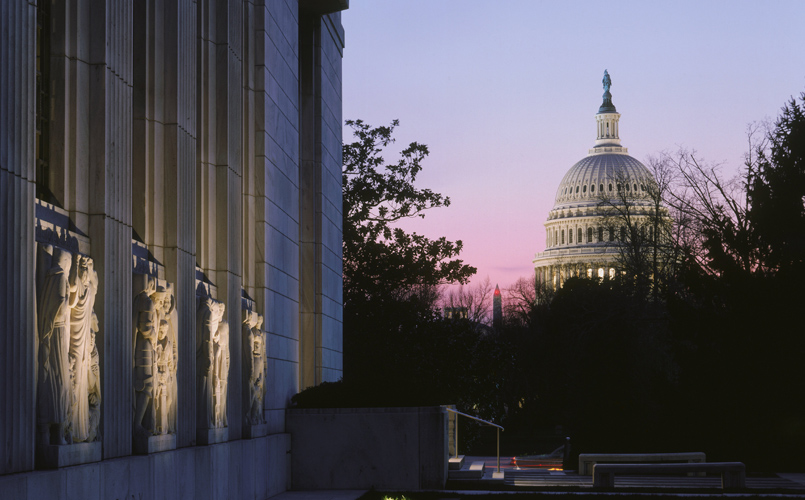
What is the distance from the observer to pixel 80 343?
362 inches

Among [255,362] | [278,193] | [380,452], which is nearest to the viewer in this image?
[255,362]

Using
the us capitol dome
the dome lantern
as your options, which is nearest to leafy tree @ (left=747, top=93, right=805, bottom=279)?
the us capitol dome

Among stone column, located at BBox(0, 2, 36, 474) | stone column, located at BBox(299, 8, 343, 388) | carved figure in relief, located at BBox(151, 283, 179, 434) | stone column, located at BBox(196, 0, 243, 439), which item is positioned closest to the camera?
stone column, located at BBox(0, 2, 36, 474)

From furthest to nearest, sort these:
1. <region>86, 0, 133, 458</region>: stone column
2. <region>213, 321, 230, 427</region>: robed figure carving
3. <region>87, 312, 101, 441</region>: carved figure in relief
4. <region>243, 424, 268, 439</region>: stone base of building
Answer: <region>243, 424, 268, 439</region>: stone base of building, <region>213, 321, 230, 427</region>: robed figure carving, <region>86, 0, 133, 458</region>: stone column, <region>87, 312, 101, 441</region>: carved figure in relief

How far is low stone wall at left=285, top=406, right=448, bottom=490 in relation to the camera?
17.2 m

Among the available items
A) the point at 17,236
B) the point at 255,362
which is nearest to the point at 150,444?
the point at 17,236

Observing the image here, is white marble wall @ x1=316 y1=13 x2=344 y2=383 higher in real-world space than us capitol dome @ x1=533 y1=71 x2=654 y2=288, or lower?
lower

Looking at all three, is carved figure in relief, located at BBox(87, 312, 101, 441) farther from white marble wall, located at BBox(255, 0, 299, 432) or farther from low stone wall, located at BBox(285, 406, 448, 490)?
low stone wall, located at BBox(285, 406, 448, 490)

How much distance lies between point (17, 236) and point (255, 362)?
777 centimetres

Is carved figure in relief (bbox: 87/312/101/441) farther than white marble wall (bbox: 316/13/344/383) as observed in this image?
No

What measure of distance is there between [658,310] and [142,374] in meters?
34.6

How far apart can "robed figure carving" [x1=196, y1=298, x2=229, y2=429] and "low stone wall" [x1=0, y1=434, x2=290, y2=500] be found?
42cm

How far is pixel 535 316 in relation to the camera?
7544 cm

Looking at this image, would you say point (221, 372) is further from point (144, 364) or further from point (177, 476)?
point (144, 364)
